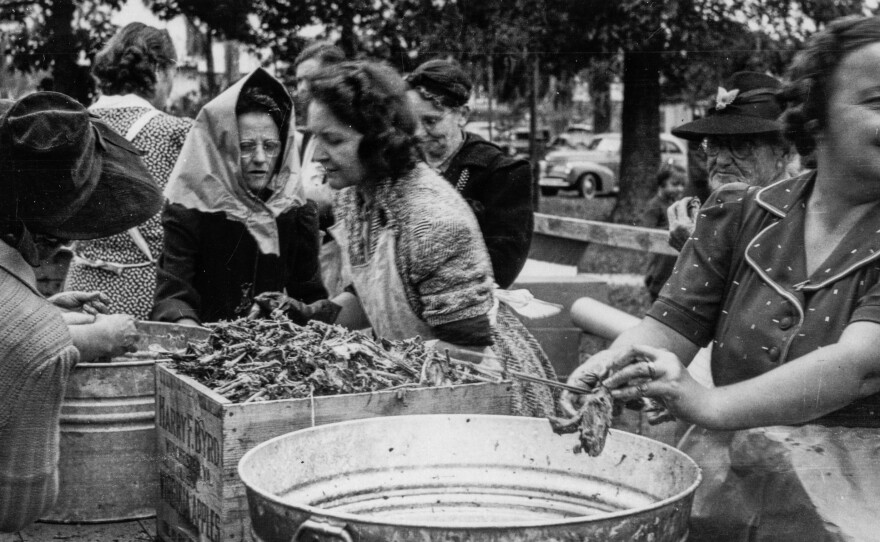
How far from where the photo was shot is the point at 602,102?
29438 mm

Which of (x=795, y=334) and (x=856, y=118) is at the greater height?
(x=856, y=118)

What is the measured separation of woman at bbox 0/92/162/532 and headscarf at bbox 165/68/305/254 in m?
1.67

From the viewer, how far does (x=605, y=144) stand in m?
30.9

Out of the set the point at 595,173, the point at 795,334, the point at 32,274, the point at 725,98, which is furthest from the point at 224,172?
the point at 595,173

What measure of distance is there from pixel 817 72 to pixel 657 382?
67 cm

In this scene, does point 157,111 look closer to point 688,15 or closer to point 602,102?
point 688,15

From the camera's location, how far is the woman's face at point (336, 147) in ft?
10.3

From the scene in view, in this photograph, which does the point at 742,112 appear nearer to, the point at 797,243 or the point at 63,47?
the point at 797,243

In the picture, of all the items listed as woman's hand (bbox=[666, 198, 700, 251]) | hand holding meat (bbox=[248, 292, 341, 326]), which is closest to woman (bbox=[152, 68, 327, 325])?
hand holding meat (bbox=[248, 292, 341, 326])

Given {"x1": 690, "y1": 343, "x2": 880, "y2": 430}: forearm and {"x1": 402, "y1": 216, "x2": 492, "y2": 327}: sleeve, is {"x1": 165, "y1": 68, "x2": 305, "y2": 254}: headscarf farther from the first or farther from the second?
{"x1": 690, "y1": 343, "x2": 880, "y2": 430}: forearm

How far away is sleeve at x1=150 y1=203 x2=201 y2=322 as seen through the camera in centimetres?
370

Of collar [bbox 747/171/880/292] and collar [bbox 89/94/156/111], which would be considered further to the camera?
collar [bbox 89/94/156/111]

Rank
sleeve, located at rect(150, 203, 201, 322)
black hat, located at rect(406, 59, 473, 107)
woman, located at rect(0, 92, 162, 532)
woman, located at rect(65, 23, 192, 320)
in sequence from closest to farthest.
Answer: woman, located at rect(0, 92, 162, 532) < sleeve, located at rect(150, 203, 201, 322) < woman, located at rect(65, 23, 192, 320) < black hat, located at rect(406, 59, 473, 107)

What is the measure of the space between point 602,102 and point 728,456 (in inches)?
1106
